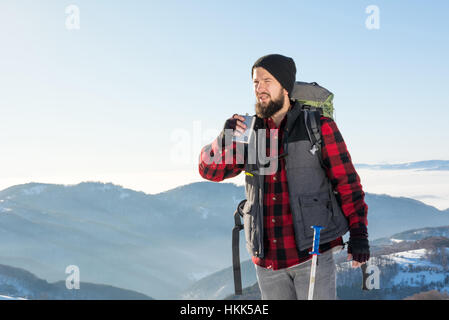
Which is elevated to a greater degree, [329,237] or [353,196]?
[353,196]

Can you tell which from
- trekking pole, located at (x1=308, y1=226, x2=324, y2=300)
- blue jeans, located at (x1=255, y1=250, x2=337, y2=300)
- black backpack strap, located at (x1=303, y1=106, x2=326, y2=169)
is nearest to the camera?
trekking pole, located at (x1=308, y1=226, x2=324, y2=300)

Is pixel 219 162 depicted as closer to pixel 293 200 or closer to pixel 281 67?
pixel 293 200

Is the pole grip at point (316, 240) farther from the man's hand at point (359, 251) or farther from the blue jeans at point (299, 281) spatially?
the man's hand at point (359, 251)

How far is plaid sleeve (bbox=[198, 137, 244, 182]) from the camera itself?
4828mm

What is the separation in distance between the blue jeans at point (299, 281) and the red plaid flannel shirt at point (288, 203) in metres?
0.08

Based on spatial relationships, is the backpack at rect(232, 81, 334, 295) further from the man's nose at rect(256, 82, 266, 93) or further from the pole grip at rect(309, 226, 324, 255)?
the pole grip at rect(309, 226, 324, 255)

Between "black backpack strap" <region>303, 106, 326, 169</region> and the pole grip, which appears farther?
"black backpack strap" <region>303, 106, 326, 169</region>

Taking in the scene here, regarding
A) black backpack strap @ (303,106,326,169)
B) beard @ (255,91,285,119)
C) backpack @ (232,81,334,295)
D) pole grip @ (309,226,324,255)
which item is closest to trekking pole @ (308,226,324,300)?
pole grip @ (309,226,324,255)

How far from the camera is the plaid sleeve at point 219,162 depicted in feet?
15.8

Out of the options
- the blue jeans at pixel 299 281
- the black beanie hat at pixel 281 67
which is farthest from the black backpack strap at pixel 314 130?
the blue jeans at pixel 299 281
